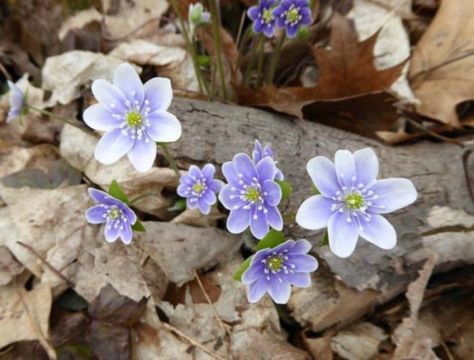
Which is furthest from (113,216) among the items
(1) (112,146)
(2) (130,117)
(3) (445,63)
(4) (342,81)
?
(3) (445,63)

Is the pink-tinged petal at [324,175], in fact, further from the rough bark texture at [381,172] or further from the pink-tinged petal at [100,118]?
the pink-tinged petal at [100,118]

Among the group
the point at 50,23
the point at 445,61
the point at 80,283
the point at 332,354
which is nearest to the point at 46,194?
the point at 80,283

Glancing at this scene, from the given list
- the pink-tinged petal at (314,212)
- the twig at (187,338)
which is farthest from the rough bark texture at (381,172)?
the twig at (187,338)

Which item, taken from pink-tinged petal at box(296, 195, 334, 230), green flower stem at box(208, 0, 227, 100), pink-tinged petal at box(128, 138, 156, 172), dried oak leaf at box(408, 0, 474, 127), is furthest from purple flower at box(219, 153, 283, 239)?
dried oak leaf at box(408, 0, 474, 127)

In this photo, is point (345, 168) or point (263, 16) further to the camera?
point (263, 16)

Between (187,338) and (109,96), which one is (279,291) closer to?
(187,338)

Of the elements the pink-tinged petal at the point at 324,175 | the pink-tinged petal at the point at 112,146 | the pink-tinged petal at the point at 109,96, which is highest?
the pink-tinged petal at the point at 109,96

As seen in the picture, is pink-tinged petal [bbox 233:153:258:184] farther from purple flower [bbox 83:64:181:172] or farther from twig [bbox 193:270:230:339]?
twig [bbox 193:270:230:339]
